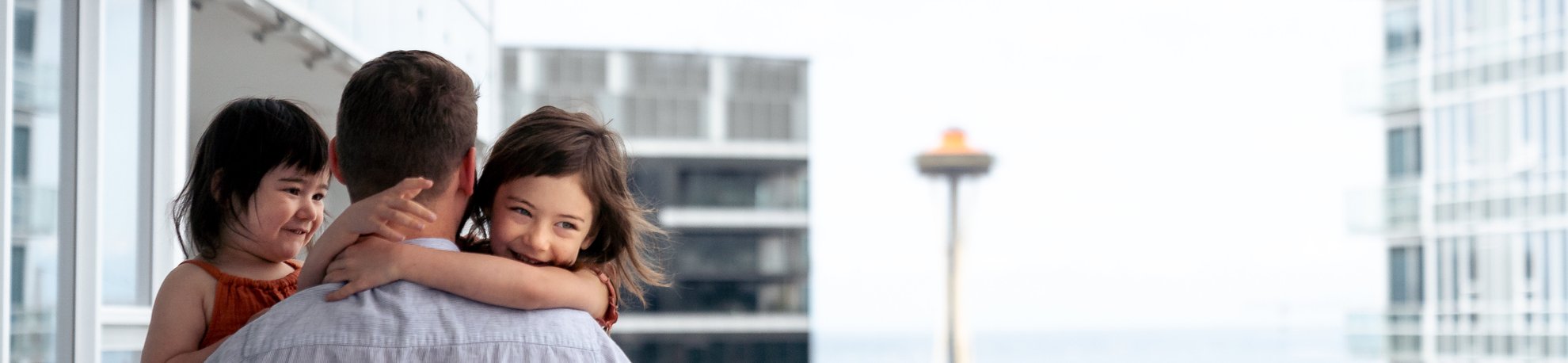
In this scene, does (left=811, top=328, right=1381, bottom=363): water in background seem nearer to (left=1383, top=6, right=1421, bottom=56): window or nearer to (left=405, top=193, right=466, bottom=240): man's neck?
(left=1383, top=6, right=1421, bottom=56): window

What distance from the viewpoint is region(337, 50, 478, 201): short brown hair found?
1227mm

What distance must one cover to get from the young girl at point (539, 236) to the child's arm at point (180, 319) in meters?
0.40

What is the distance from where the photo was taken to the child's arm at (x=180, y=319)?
168 centimetres

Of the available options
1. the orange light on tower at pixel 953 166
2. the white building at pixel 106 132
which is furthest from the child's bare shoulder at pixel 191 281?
the orange light on tower at pixel 953 166

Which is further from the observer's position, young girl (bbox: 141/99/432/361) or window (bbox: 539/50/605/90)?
window (bbox: 539/50/605/90)

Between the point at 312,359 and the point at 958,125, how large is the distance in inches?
914

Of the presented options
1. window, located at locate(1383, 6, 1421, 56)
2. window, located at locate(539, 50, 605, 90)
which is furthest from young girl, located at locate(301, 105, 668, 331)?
window, located at locate(539, 50, 605, 90)

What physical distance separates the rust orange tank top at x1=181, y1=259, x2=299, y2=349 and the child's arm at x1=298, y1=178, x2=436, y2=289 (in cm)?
35

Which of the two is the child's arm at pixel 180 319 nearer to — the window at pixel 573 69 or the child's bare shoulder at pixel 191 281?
the child's bare shoulder at pixel 191 281

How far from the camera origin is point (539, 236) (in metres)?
1.39

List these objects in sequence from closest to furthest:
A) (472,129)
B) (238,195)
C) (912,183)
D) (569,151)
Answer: (472,129), (569,151), (238,195), (912,183)

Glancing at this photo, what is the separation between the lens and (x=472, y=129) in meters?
1.28

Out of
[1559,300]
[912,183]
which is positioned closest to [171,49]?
[1559,300]

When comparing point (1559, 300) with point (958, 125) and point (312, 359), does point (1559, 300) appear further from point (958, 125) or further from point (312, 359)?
point (312, 359)
